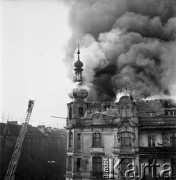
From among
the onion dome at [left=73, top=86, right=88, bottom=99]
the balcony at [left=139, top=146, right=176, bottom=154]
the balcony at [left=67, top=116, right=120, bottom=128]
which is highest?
the onion dome at [left=73, top=86, right=88, bottom=99]

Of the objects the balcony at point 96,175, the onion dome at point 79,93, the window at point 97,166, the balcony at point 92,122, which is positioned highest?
the onion dome at point 79,93

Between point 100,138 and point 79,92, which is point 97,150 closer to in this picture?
point 100,138

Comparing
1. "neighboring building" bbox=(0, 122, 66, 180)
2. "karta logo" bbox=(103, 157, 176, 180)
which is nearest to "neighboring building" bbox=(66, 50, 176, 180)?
"karta logo" bbox=(103, 157, 176, 180)

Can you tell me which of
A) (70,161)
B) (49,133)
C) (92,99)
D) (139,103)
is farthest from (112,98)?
(49,133)

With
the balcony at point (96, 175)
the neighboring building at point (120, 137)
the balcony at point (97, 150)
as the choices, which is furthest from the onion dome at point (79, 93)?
the balcony at point (96, 175)

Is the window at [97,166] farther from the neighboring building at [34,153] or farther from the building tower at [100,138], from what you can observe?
the neighboring building at [34,153]

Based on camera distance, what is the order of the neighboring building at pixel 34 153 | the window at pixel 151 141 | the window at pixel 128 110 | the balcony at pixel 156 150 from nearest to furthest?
the balcony at pixel 156 150
the window at pixel 151 141
the window at pixel 128 110
the neighboring building at pixel 34 153

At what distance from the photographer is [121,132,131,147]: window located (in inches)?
1395

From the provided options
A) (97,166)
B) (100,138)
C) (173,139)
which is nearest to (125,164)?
(97,166)

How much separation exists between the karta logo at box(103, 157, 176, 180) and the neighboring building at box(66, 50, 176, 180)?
12cm

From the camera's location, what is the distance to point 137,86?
46094 mm

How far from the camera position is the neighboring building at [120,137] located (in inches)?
1357

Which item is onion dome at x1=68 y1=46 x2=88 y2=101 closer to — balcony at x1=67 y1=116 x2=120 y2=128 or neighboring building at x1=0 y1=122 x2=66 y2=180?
balcony at x1=67 y1=116 x2=120 y2=128

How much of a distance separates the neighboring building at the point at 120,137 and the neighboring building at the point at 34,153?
84.1 ft
